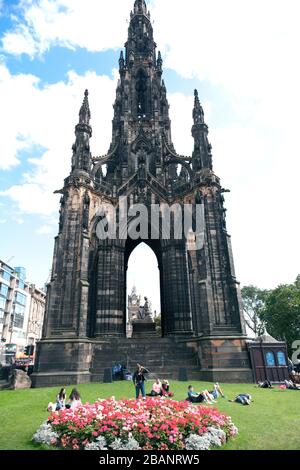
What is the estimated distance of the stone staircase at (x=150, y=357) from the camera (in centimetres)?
1792

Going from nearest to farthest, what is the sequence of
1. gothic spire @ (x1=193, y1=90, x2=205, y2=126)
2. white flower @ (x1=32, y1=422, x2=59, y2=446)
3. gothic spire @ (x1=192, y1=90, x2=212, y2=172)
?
white flower @ (x1=32, y1=422, x2=59, y2=446)
gothic spire @ (x1=192, y1=90, x2=212, y2=172)
gothic spire @ (x1=193, y1=90, x2=205, y2=126)

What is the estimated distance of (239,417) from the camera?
8.49 metres

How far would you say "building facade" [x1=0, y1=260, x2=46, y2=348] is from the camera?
170ft

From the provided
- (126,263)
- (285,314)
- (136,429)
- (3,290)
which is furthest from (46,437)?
(3,290)

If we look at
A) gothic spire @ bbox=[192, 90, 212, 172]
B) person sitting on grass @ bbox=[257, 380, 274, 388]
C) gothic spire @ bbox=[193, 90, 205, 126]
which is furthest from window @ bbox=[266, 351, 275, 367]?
gothic spire @ bbox=[193, 90, 205, 126]

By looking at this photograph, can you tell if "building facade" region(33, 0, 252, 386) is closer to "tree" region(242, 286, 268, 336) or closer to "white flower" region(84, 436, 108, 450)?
"white flower" region(84, 436, 108, 450)

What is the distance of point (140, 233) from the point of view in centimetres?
2592

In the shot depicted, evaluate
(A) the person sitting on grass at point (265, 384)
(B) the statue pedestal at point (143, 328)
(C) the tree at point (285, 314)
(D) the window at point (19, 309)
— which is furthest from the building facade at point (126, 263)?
(D) the window at point (19, 309)

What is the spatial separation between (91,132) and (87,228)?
9.44 metres

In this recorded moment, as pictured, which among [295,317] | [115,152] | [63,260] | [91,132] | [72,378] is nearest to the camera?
[72,378]

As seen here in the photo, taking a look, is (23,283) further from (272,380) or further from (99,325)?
(272,380)

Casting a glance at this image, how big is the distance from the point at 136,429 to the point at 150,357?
13384mm

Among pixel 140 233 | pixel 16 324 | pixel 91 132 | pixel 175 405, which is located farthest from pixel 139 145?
pixel 16 324

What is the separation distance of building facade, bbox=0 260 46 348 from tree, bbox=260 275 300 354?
43.5m
